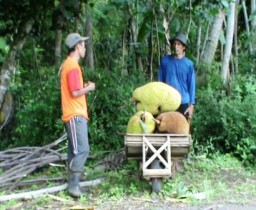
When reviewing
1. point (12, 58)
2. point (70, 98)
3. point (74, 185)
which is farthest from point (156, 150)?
point (12, 58)

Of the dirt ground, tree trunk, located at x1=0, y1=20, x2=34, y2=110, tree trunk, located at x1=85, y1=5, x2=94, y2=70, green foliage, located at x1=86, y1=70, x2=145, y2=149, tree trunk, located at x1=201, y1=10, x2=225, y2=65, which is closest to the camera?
the dirt ground

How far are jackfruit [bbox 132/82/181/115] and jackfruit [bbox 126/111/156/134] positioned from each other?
20 centimetres

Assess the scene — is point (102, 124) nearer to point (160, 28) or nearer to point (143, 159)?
point (160, 28)

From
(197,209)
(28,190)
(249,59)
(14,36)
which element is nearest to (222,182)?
(197,209)

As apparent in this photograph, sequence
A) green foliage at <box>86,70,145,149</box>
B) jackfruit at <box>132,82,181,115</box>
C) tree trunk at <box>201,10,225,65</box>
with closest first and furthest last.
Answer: jackfruit at <box>132,82,181,115</box> → green foliage at <box>86,70,145,149</box> → tree trunk at <box>201,10,225,65</box>

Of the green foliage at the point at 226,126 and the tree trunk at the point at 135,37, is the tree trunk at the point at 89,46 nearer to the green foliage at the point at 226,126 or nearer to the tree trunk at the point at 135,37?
the tree trunk at the point at 135,37

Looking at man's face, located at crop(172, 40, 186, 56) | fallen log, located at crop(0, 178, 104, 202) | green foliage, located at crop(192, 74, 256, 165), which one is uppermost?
→ man's face, located at crop(172, 40, 186, 56)

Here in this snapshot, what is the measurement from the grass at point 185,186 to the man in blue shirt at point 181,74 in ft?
2.92

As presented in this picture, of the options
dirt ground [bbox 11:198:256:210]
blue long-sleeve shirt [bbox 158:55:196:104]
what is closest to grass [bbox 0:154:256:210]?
dirt ground [bbox 11:198:256:210]

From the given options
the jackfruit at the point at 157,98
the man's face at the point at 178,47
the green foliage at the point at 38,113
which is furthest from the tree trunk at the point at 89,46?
the jackfruit at the point at 157,98

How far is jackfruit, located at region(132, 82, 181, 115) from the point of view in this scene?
6.54 m

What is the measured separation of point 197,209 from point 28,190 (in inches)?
80.1

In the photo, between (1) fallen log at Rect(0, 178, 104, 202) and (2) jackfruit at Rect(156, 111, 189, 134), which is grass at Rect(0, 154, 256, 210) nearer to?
(1) fallen log at Rect(0, 178, 104, 202)

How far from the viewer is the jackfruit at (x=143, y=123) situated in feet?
20.7
